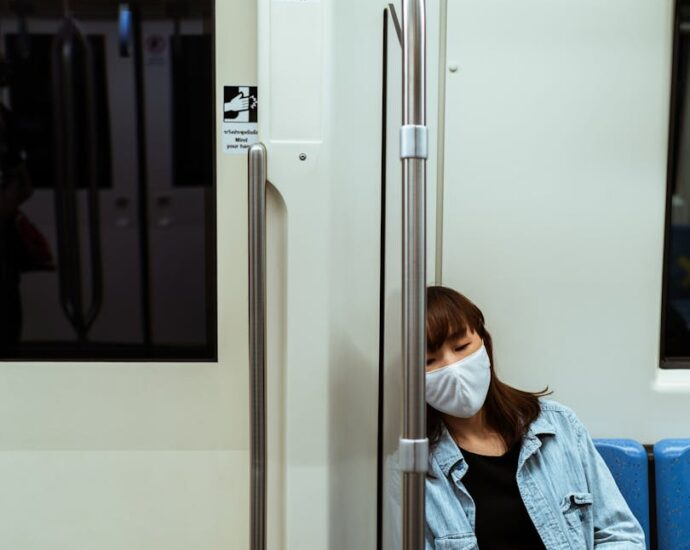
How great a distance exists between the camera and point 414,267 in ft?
3.59

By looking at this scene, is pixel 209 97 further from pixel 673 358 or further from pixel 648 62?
pixel 673 358

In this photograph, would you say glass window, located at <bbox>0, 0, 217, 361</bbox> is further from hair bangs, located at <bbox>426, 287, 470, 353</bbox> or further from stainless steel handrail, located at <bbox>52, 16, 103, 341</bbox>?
hair bangs, located at <bbox>426, 287, 470, 353</bbox>

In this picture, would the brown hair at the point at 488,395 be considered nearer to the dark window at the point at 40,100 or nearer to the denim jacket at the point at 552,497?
the denim jacket at the point at 552,497

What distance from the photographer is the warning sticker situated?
5.39ft

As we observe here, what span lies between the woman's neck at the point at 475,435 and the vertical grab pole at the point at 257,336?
0.60 metres

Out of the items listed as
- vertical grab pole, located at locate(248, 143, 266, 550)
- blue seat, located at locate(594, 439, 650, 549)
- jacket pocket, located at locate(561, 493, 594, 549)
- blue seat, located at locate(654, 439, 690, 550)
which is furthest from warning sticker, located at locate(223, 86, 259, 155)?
blue seat, located at locate(654, 439, 690, 550)

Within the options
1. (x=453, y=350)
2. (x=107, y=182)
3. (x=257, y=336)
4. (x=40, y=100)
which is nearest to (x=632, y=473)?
(x=453, y=350)

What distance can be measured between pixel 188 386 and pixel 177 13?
0.93 meters

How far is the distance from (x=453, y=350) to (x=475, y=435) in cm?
33

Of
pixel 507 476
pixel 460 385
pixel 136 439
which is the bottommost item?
pixel 507 476

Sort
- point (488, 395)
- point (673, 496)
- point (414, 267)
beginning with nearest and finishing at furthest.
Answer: point (414, 267)
point (488, 395)
point (673, 496)

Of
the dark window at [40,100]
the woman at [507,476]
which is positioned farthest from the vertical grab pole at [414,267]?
the dark window at [40,100]

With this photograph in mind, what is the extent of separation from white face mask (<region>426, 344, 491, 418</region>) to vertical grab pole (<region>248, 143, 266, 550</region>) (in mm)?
392

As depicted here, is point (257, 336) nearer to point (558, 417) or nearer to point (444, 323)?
point (444, 323)
